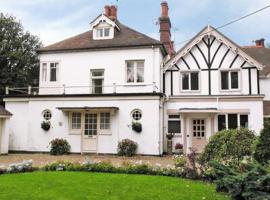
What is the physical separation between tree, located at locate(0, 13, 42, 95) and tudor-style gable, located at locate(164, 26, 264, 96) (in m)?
14.7

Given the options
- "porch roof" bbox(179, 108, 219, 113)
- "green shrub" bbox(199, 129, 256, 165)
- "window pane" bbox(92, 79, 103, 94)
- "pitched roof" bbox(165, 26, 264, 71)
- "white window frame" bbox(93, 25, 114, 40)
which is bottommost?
"green shrub" bbox(199, 129, 256, 165)

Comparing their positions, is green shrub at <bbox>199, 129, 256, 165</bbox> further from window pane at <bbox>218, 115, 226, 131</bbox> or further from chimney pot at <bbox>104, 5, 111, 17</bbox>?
chimney pot at <bbox>104, 5, 111, 17</bbox>

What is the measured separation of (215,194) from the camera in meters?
8.59

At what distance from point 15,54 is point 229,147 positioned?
75.2ft

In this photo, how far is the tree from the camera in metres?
28.9

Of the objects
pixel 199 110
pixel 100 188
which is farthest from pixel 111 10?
pixel 100 188

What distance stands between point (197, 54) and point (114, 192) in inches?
591

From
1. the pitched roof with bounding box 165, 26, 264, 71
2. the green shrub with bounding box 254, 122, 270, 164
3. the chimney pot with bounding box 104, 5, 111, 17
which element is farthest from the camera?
the chimney pot with bounding box 104, 5, 111, 17

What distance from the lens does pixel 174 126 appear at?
70.3 feet

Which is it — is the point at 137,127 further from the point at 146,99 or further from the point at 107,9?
the point at 107,9

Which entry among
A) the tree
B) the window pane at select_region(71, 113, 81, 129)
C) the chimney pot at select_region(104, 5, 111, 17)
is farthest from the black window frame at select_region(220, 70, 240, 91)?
the tree

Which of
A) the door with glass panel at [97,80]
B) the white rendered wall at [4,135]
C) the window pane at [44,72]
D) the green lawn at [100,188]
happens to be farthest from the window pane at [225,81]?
the white rendered wall at [4,135]

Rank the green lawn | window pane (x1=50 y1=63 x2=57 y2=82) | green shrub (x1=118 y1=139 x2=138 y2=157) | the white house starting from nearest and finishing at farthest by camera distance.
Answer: the green lawn → green shrub (x1=118 y1=139 x2=138 y2=157) → the white house → window pane (x1=50 y1=63 x2=57 y2=82)

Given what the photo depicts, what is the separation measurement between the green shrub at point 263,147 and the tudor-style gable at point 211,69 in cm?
1197
